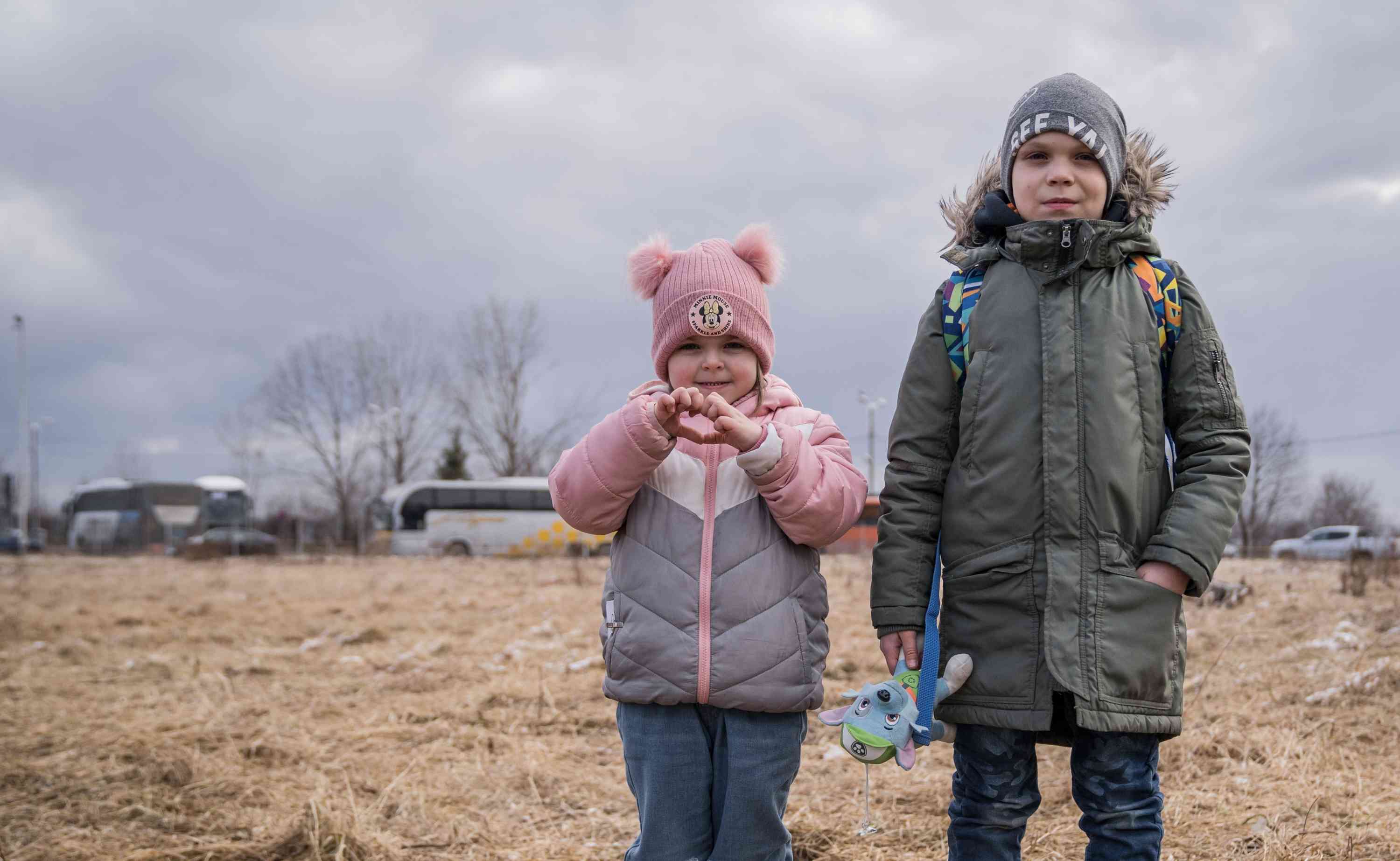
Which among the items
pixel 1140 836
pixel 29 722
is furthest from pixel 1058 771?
pixel 29 722

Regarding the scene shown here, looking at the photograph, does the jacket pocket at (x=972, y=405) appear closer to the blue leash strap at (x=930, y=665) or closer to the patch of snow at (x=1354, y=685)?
the blue leash strap at (x=930, y=665)

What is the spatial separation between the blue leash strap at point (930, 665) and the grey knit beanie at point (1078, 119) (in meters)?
0.83

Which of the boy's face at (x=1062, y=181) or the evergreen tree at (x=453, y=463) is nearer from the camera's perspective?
the boy's face at (x=1062, y=181)

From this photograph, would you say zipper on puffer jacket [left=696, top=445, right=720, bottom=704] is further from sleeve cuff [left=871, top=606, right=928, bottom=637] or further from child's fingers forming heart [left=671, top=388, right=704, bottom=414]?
sleeve cuff [left=871, top=606, right=928, bottom=637]

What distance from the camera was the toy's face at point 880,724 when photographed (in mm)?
1769

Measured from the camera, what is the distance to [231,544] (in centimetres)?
2638

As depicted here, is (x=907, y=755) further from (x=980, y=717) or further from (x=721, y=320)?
(x=721, y=320)

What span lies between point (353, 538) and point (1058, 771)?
32.2 metres

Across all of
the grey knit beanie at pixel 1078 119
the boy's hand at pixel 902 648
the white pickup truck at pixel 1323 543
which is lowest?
the white pickup truck at pixel 1323 543

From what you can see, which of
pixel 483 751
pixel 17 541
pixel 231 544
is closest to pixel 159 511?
pixel 17 541

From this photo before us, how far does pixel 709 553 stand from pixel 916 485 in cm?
43

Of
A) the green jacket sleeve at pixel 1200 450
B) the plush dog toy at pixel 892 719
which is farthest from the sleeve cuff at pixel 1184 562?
the plush dog toy at pixel 892 719

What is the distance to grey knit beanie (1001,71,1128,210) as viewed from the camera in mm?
1883

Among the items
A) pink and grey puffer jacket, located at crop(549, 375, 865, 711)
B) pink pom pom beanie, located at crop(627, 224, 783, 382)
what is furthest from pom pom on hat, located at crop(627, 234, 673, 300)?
pink and grey puffer jacket, located at crop(549, 375, 865, 711)
